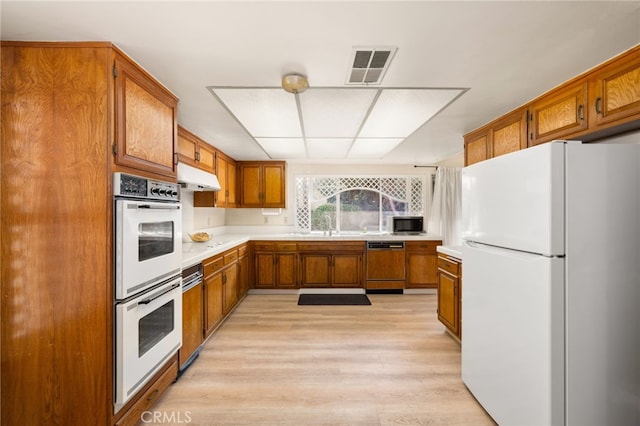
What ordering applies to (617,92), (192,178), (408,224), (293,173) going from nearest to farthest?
1. (617,92)
2. (192,178)
3. (408,224)
4. (293,173)

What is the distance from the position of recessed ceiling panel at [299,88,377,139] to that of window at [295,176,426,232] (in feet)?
6.85

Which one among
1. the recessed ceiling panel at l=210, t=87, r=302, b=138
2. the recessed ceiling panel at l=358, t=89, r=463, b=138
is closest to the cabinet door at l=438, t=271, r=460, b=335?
the recessed ceiling panel at l=358, t=89, r=463, b=138

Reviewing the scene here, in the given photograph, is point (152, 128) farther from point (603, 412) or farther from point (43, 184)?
point (603, 412)

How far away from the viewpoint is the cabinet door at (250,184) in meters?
4.86

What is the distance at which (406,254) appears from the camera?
179 inches

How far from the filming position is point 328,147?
153 inches

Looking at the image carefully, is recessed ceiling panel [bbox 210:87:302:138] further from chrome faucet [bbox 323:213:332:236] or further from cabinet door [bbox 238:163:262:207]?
chrome faucet [bbox 323:213:332:236]

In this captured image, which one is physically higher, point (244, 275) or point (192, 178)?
point (192, 178)

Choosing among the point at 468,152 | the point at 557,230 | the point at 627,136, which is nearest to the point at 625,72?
the point at 627,136

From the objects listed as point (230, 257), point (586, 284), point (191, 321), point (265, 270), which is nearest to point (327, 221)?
point (265, 270)

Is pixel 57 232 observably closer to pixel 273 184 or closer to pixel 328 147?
pixel 328 147

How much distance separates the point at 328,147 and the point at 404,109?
1.55 metres

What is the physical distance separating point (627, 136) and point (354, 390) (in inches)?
99.1

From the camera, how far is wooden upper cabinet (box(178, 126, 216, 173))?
2900mm
